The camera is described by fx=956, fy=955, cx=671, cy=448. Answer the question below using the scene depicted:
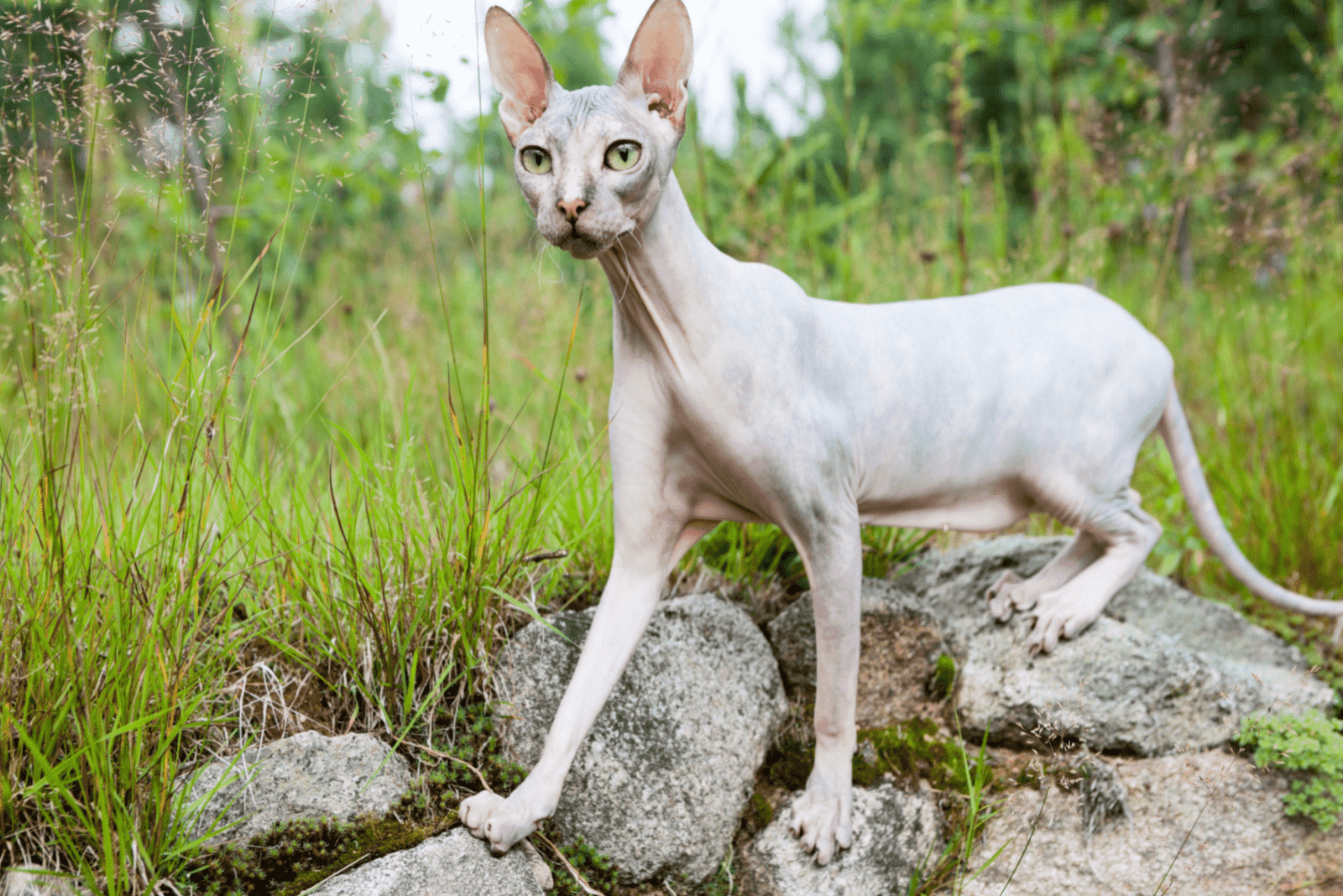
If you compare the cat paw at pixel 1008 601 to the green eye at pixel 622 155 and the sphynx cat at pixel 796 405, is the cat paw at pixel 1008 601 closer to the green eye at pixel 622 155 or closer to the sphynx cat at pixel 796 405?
the sphynx cat at pixel 796 405

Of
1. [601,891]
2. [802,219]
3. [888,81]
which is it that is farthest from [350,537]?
[888,81]

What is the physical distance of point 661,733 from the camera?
205 cm

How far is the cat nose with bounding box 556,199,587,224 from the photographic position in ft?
4.97

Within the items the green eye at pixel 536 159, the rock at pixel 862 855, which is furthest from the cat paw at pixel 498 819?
the green eye at pixel 536 159

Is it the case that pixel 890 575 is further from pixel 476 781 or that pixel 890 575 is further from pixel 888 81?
pixel 888 81

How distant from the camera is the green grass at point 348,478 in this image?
5.36 feet

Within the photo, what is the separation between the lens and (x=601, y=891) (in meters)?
1.93

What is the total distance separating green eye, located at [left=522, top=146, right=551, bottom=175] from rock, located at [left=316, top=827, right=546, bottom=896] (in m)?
1.21

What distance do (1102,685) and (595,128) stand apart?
5.73ft

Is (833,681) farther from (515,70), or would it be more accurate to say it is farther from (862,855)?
(515,70)

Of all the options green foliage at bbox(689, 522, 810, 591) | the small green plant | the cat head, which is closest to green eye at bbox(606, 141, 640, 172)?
the cat head

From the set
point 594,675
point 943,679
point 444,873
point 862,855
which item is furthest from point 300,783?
point 943,679

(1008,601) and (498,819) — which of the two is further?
(1008,601)

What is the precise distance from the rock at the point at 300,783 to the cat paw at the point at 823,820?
80 cm
